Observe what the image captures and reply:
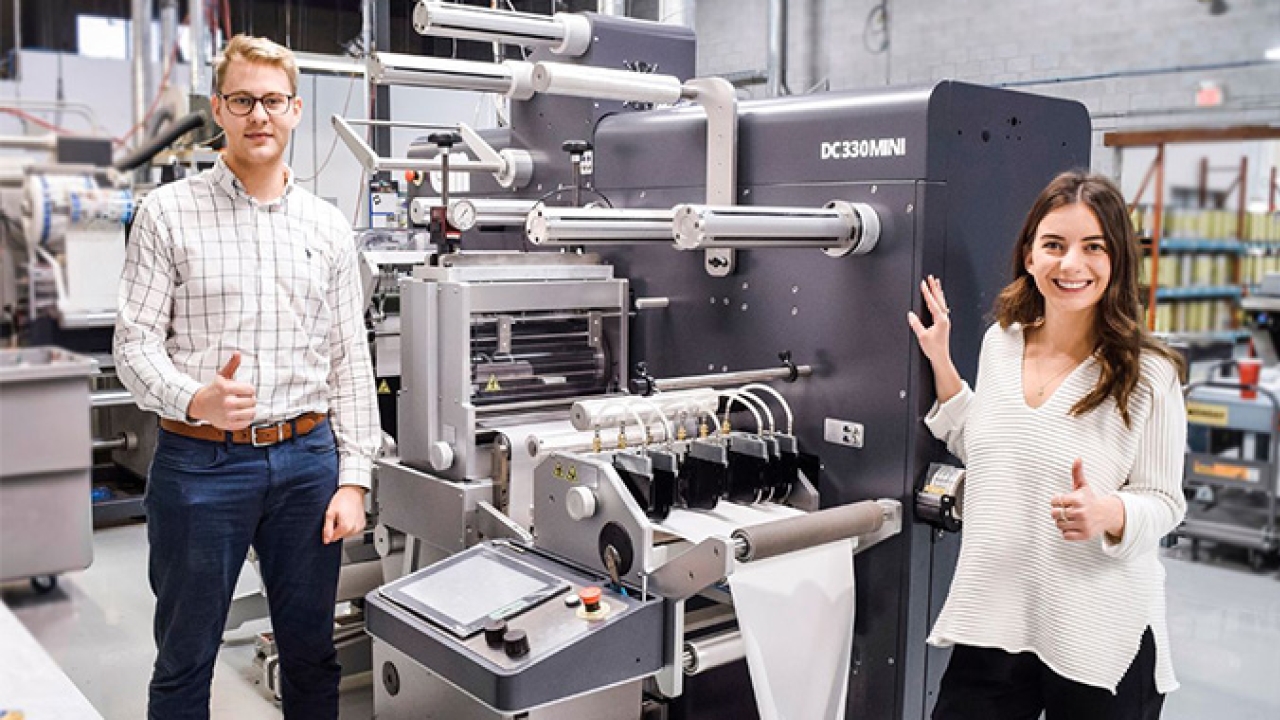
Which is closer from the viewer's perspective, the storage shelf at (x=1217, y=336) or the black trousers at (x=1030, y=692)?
the black trousers at (x=1030, y=692)

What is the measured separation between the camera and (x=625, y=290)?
9.96 feet

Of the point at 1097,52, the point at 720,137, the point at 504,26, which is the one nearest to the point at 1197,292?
the point at 1097,52

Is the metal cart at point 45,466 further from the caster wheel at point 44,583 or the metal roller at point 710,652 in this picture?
the metal roller at point 710,652

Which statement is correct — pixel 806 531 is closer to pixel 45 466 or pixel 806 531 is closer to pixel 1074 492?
pixel 1074 492

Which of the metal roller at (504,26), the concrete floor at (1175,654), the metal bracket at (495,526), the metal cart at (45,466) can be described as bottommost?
the concrete floor at (1175,654)

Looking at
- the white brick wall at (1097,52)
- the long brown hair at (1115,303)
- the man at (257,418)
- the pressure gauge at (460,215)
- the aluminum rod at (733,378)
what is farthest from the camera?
the white brick wall at (1097,52)

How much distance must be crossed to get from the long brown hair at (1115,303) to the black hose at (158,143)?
162 cm

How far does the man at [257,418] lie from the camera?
6.21 feet

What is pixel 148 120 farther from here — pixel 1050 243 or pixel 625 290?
pixel 625 290

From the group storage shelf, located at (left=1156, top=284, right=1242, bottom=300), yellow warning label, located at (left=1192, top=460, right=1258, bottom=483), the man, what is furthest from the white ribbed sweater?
storage shelf, located at (left=1156, top=284, right=1242, bottom=300)

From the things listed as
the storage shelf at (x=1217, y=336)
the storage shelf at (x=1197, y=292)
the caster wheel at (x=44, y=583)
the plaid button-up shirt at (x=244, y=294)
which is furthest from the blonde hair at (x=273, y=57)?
the storage shelf at (x=1217, y=336)

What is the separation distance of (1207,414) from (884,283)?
3.66m

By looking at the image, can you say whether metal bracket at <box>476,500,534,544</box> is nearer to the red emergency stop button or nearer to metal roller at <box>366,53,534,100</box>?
the red emergency stop button

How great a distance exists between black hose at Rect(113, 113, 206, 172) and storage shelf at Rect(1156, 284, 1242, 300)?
745 cm
